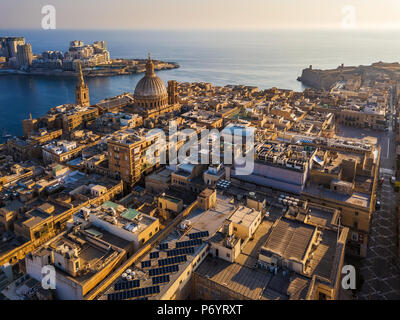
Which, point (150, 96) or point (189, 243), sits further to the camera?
point (150, 96)

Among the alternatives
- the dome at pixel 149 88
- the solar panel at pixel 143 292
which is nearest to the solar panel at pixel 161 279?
the solar panel at pixel 143 292

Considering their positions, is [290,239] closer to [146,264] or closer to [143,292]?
[146,264]

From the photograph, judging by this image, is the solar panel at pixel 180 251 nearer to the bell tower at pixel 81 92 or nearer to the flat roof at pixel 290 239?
the flat roof at pixel 290 239

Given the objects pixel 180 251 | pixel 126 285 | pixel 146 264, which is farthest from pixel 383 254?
pixel 126 285

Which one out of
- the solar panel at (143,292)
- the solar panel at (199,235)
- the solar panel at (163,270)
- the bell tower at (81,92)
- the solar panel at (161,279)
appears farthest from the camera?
the bell tower at (81,92)

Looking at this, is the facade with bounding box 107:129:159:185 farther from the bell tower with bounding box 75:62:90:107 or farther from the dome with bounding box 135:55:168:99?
the bell tower with bounding box 75:62:90:107

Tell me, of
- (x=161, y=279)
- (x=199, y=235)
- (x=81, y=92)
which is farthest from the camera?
(x=81, y=92)

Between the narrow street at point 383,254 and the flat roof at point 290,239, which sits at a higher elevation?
the flat roof at point 290,239

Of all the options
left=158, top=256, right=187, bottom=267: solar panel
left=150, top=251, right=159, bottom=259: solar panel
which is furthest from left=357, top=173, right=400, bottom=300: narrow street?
left=150, top=251, right=159, bottom=259: solar panel

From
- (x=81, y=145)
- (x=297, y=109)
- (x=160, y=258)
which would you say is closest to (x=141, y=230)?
(x=160, y=258)

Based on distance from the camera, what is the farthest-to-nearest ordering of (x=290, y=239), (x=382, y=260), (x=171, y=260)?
1. (x=382, y=260)
2. (x=290, y=239)
3. (x=171, y=260)
